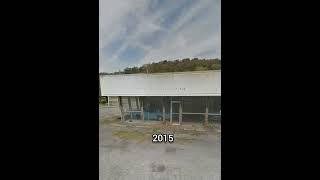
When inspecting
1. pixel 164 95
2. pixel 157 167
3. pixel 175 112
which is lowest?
pixel 157 167

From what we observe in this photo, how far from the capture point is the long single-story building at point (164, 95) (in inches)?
206

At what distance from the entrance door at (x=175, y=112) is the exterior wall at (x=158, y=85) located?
33 centimetres

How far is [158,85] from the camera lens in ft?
17.7

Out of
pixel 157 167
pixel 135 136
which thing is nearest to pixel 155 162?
pixel 157 167

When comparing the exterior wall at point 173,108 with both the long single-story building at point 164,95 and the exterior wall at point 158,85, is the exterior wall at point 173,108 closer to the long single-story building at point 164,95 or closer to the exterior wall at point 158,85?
the long single-story building at point 164,95

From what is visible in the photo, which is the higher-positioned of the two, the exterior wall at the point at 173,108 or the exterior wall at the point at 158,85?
the exterior wall at the point at 158,85

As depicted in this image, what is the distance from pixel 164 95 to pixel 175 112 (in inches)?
22.4

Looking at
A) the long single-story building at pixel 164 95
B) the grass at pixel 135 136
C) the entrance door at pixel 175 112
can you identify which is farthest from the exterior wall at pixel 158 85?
the grass at pixel 135 136

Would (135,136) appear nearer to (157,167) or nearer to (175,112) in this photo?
(175,112)
